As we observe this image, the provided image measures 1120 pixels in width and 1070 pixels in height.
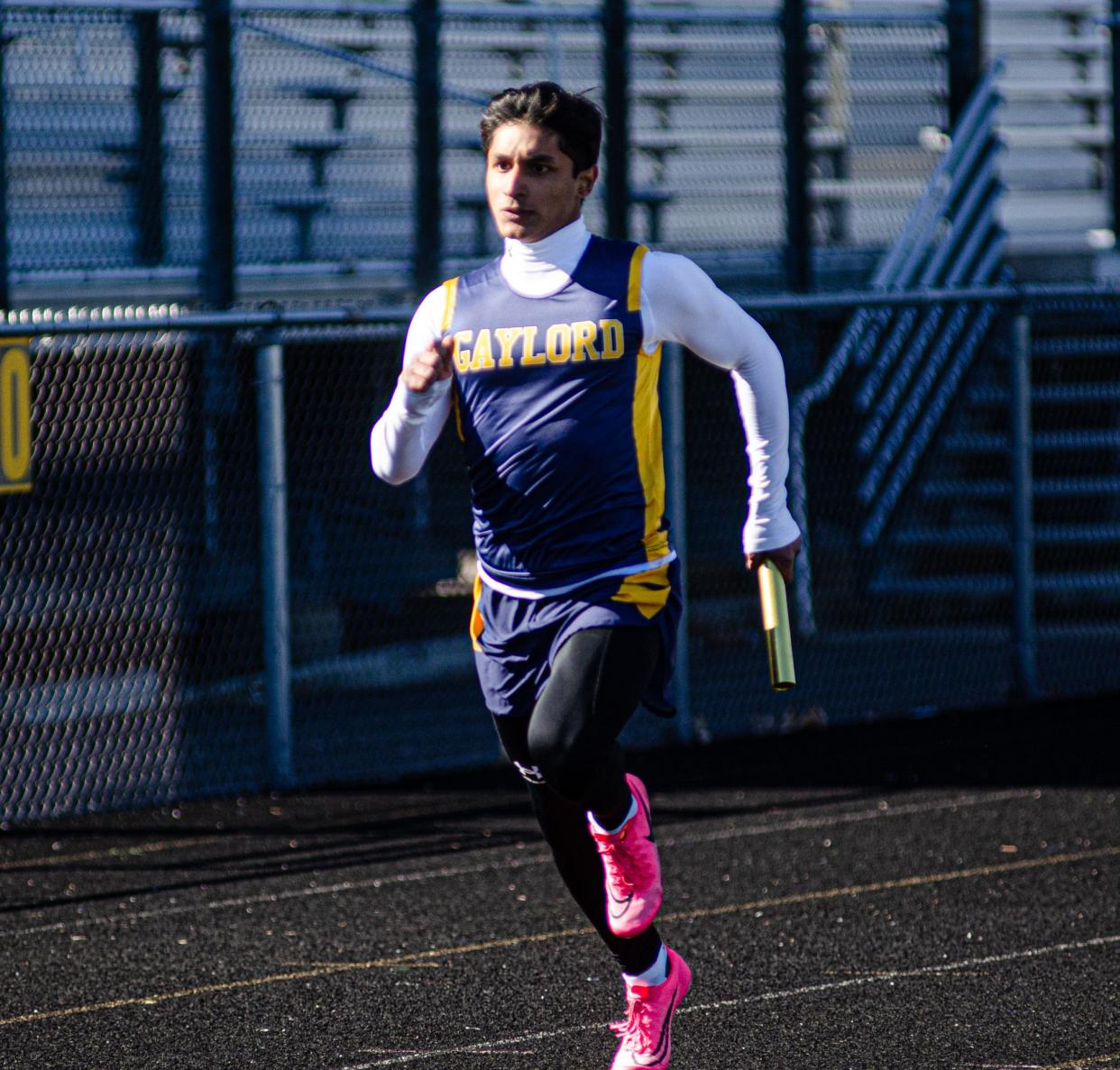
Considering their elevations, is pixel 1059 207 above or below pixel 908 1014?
above

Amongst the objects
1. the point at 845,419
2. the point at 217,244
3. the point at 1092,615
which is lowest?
the point at 1092,615

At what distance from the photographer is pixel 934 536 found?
12.7 meters

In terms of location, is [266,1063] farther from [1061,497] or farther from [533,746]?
[1061,497]

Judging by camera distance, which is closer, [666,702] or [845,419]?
[666,702]

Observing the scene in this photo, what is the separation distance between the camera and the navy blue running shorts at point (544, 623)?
480 centimetres

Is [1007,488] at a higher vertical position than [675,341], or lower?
lower

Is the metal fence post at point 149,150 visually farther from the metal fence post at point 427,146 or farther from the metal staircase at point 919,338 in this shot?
the metal staircase at point 919,338

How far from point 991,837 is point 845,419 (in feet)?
18.8

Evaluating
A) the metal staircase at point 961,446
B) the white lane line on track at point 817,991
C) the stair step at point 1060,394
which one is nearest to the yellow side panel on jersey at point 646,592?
the white lane line on track at point 817,991

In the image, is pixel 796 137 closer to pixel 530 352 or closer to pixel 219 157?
pixel 219 157

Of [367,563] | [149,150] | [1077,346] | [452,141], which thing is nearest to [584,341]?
[367,563]

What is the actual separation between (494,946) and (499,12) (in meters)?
→ 8.03

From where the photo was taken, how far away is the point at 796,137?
1387cm

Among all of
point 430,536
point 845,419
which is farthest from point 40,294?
point 845,419
